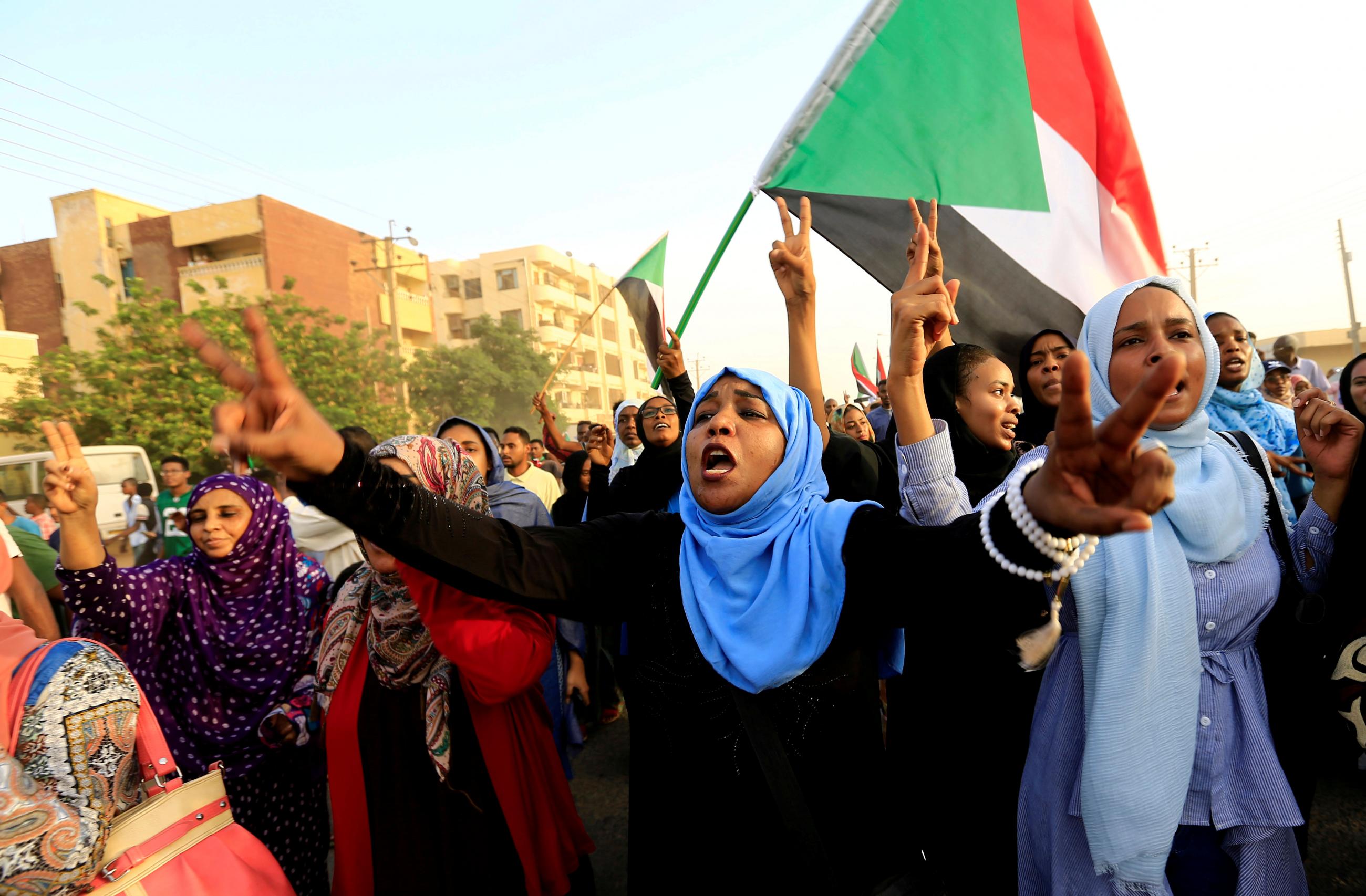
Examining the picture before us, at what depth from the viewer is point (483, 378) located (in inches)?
1403

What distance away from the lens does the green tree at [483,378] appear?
3475 cm

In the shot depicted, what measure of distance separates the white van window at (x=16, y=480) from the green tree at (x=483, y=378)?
2198 cm

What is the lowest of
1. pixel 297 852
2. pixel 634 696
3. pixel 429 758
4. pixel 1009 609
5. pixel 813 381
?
pixel 297 852

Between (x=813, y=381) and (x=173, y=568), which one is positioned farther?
(x=173, y=568)

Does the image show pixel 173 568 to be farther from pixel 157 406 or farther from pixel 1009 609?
pixel 157 406

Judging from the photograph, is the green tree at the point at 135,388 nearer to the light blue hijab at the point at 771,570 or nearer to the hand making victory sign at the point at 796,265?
the hand making victory sign at the point at 796,265

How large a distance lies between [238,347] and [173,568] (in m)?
19.5

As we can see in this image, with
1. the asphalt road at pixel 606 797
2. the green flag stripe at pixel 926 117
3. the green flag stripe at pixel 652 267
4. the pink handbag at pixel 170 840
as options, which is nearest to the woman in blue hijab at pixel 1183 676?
the asphalt road at pixel 606 797

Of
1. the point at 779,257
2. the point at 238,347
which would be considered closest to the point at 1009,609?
the point at 779,257

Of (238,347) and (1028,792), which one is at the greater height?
(238,347)

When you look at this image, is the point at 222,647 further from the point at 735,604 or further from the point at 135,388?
the point at 135,388

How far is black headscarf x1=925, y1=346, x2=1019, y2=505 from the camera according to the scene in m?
2.34

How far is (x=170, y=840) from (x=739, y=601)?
1.23 metres

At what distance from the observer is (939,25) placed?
10.2 feet
